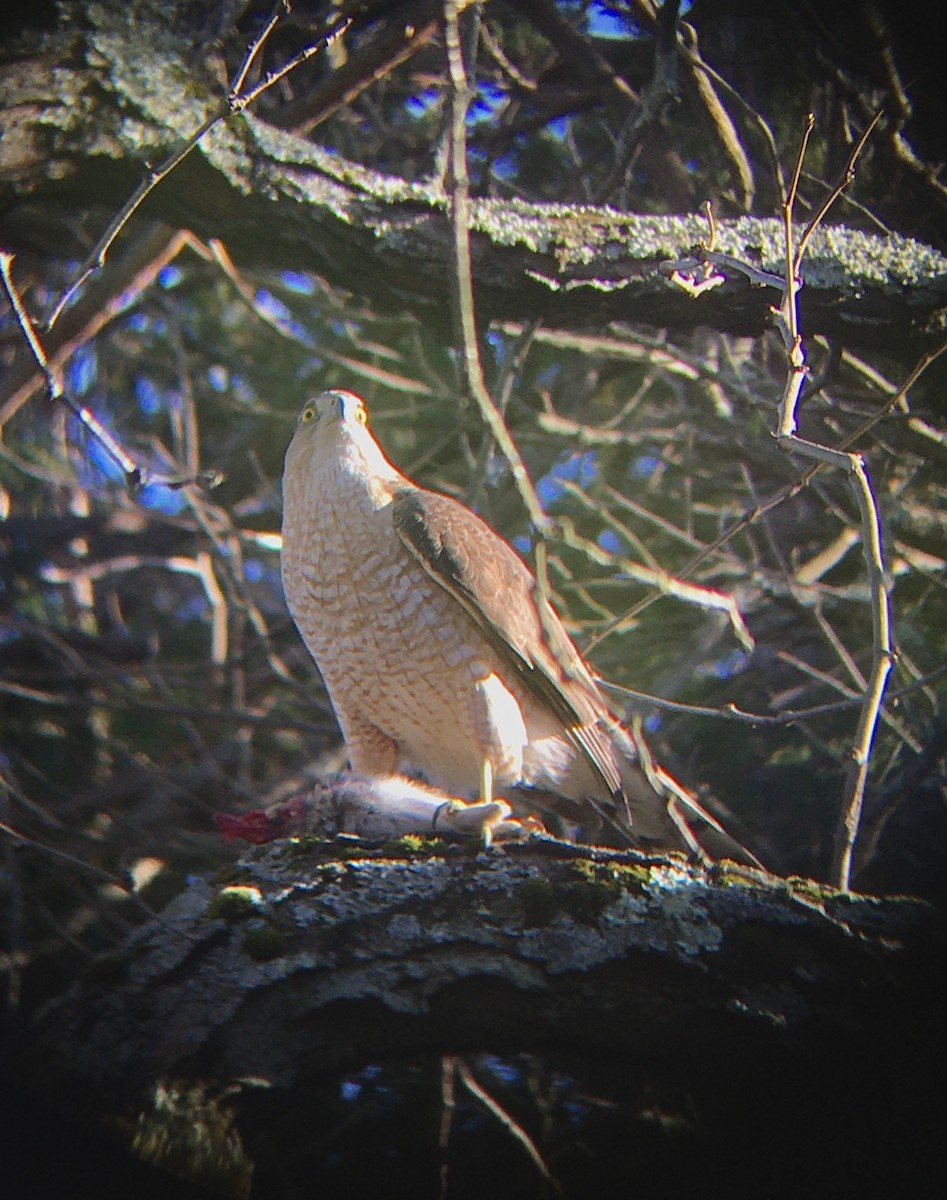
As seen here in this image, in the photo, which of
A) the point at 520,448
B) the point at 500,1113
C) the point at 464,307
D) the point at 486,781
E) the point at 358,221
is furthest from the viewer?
the point at 520,448

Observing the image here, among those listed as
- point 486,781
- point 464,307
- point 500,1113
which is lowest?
point 500,1113

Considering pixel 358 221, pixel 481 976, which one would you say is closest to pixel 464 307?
pixel 358 221

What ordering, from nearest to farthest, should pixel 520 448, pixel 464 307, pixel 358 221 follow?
pixel 464 307, pixel 358 221, pixel 520 448

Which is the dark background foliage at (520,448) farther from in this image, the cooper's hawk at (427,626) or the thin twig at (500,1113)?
the thin twig at (500,1113)

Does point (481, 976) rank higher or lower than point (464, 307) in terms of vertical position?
lower

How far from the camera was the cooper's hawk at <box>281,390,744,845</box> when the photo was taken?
266cm

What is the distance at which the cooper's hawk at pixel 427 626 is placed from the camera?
8.73 feet

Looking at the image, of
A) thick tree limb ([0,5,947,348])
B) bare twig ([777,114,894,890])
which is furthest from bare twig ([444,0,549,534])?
thick tree limb ([0,5,947,348])

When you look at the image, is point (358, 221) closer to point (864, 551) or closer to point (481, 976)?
point (864, 551)

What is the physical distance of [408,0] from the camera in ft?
10.3

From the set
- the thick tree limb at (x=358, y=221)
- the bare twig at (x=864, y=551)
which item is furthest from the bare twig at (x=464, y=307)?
the thick tree limb at (x=358, y=221)

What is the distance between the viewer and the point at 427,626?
2672 millimetres

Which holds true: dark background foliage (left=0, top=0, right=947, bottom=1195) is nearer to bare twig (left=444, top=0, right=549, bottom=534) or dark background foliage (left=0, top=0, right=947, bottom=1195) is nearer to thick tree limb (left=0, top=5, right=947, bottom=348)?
thick tree limb (left=0, top=5, right=947, bottom=348)

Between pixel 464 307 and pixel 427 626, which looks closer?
pixel 464 307
